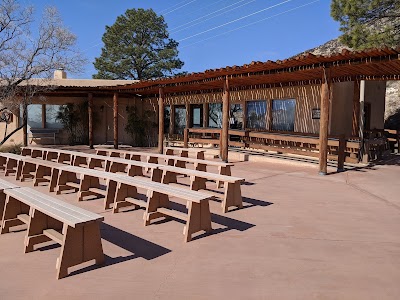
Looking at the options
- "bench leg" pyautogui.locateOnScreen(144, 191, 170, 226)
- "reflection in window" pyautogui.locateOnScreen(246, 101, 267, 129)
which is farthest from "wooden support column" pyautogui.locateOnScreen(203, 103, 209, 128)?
A: "bench leg" pyautogui.locateOnScreen(144, 191, 170, 226)

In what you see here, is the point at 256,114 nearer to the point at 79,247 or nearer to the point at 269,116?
the point at 269,116

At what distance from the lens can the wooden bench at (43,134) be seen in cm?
1537

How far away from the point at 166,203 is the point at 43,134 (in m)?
13.0

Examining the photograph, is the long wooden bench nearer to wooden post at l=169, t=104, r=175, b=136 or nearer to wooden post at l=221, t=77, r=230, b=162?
wooden post at l=221, t=77, r=230, b=162

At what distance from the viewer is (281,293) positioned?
8.38 ft

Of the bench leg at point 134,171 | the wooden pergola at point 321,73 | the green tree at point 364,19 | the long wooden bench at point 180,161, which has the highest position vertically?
the green tree at point 364,19

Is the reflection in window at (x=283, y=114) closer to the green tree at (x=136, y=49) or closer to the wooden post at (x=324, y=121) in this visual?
the wooden post at (x=324, y=121)

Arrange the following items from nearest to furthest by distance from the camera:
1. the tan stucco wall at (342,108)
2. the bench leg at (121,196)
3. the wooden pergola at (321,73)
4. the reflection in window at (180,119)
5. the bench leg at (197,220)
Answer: the bench leg at (197,220) < the bench leg at (121,196) < the wooden pergola at (321,73) < the tan stucco wall at (342,108) < the reflection in window at (180,119)

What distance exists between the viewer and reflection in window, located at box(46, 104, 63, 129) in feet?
52.6

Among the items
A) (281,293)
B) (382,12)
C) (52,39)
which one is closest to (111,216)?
(281,293)

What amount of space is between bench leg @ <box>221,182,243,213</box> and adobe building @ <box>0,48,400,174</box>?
371cm

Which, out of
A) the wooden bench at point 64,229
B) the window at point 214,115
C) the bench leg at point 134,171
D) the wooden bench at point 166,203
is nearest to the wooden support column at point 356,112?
the window at point 214,115

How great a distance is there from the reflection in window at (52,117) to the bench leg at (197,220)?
1411 cm

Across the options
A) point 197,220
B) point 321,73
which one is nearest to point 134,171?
point 197,220
